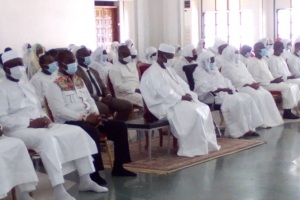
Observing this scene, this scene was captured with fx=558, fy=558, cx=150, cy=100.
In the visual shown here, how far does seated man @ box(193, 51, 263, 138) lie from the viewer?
731cm

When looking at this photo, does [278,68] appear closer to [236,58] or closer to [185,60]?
[236,58]

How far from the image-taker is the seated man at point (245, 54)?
8823 mm

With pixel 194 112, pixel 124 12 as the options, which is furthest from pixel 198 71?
pixel 124 12

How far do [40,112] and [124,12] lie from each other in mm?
8152

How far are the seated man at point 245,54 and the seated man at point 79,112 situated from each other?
4.12 meters

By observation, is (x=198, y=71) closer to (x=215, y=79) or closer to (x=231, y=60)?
(x=215, y=79)

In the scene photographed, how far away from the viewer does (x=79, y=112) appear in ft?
17.1

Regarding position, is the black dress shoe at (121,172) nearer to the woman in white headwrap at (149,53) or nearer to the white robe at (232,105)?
the white robe at (232,105)

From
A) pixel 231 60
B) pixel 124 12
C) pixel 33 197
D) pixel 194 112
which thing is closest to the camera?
pixel 33 197

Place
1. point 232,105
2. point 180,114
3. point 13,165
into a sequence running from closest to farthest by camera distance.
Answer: point 13,165 < point 180,114 < point 232,105

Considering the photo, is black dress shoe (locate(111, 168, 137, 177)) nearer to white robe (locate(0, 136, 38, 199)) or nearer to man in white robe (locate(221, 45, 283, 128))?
white robe (locate(0, 136, 38, 199))

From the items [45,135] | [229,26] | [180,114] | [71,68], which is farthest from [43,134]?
[229,26]

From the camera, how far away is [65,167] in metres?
4.61

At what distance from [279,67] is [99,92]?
3.82m
